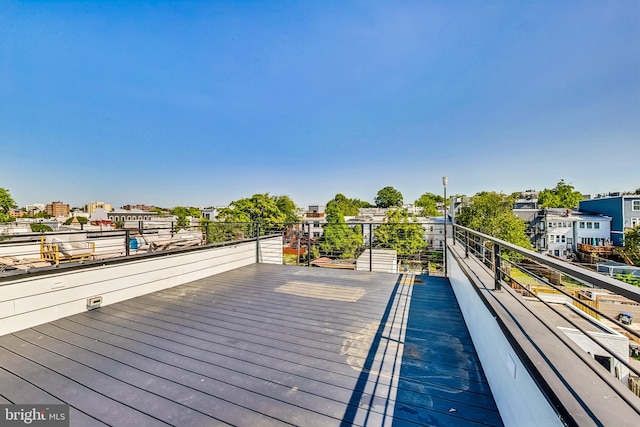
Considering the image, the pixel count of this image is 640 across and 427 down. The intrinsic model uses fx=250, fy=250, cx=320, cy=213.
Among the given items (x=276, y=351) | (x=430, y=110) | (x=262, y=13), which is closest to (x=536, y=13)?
(x=430, y=110)

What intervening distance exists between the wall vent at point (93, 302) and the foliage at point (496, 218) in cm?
2149

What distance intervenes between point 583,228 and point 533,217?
363cm

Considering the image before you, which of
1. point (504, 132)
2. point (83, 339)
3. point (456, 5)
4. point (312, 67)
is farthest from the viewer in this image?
point (504, 132)

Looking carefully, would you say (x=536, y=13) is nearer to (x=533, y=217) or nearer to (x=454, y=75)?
(x=454, y=75)

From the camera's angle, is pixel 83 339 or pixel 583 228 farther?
pixel 583 228

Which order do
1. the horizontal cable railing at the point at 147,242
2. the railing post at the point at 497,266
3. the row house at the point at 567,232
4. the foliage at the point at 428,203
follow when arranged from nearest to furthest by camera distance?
the railing post at the point at 497,266
the horizontal cable railing at the point at 147,242
the row house at the point at 567,232
the foliage at the point at 428,203

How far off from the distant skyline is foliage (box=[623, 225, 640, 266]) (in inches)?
266

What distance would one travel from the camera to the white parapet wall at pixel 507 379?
929 millimetres

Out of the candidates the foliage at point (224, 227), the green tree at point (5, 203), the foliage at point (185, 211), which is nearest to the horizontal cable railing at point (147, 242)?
the foliage at point (224, 227)

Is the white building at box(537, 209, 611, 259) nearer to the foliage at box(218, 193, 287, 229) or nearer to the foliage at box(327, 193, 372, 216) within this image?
the foliage at box(218, 193, 287, 229)

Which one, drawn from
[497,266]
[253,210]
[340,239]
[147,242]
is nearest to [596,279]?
[497,266]

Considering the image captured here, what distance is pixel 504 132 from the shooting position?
12.4 metres

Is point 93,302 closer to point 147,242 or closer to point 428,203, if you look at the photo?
point 147,242

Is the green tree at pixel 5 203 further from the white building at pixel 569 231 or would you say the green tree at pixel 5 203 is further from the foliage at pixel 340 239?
the white building at pixel 569 231
